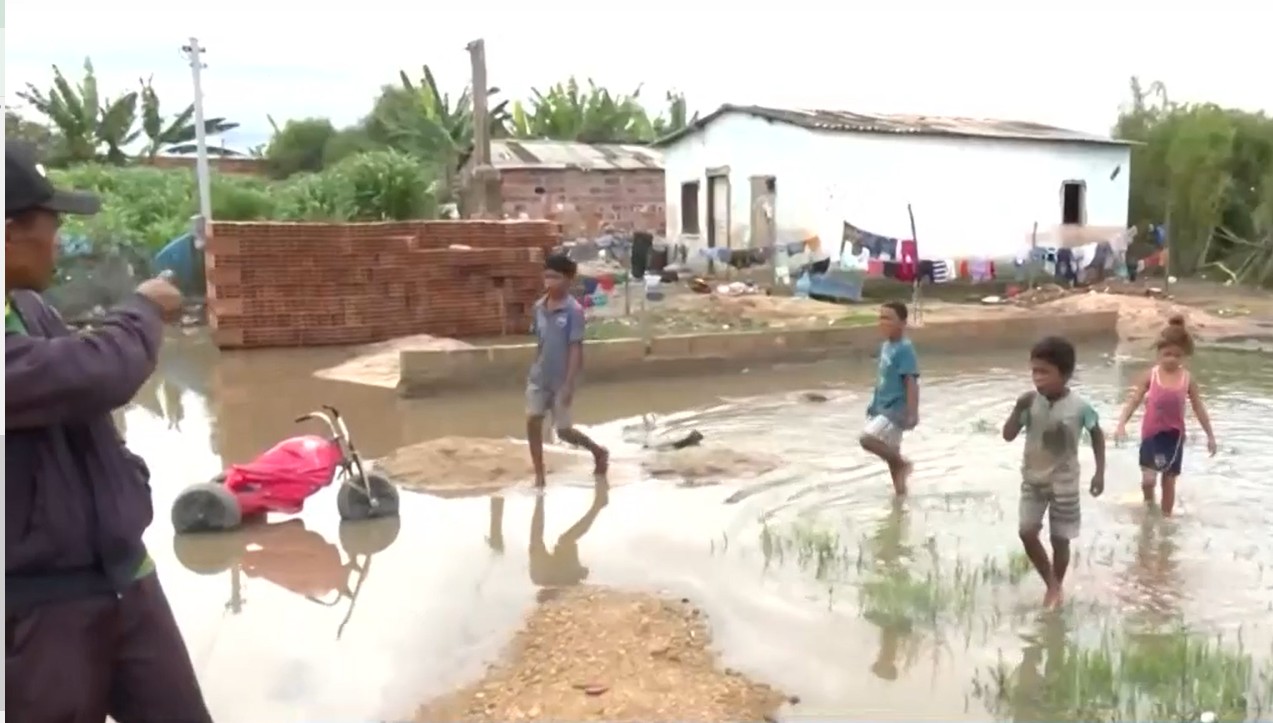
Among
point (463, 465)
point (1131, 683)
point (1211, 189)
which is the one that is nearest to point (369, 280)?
point (463, 465)

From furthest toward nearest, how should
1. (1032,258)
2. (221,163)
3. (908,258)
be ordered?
(221,163), (1032,258), (908,258)

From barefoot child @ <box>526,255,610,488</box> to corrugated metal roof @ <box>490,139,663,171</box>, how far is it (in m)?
21.0

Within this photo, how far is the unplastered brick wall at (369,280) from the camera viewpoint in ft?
52.3

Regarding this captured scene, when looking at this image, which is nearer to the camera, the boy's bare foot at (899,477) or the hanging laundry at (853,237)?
the boy's bare foot at (899,477)

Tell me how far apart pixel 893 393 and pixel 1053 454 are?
2.14m

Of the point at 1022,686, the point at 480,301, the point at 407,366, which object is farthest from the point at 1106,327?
the point at 1022,686

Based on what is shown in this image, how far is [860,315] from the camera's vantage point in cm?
1870

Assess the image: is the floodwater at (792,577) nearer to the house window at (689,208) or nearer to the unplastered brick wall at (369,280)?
the unplastered brick wall at (369,280)

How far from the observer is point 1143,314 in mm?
19375

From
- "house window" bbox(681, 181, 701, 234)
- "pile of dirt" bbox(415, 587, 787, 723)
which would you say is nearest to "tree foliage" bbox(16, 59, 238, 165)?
"house window" bbox(681, 181, 701, 234)

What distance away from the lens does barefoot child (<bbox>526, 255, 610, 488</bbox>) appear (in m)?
8.23

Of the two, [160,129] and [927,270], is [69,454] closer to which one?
[927,270]

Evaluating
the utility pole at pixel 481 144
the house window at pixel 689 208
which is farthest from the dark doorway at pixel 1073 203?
the utility pole at pixel 481 144

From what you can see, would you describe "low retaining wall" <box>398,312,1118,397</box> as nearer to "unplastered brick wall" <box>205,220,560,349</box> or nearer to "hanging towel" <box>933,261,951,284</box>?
"unplastered brick wall" <box>205,220,560,349</box>
